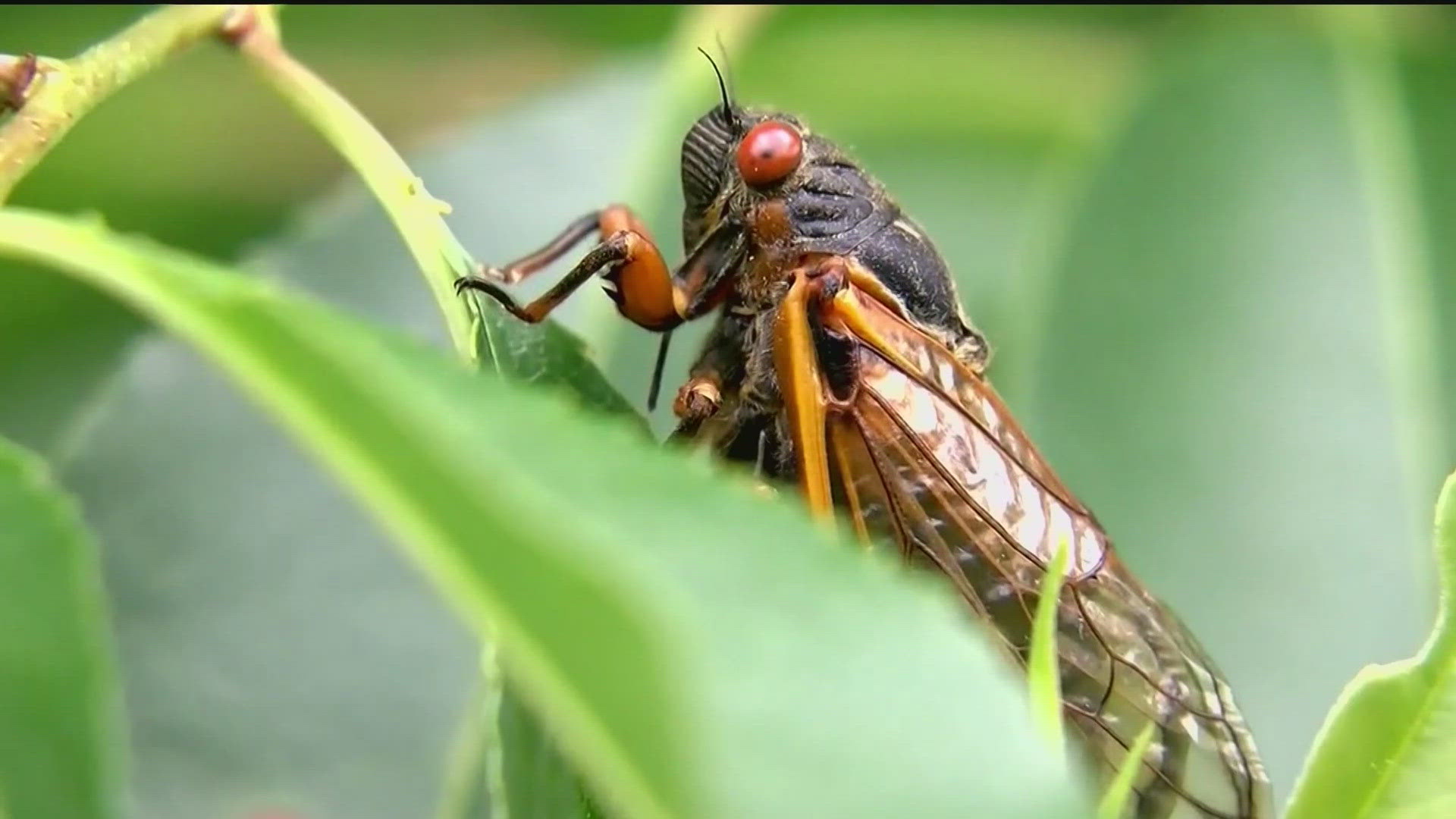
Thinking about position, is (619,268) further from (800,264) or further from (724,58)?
(724,58)

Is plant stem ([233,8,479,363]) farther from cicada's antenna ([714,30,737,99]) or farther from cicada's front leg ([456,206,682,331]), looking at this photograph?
cicada's antenna ([714,30,737,99])

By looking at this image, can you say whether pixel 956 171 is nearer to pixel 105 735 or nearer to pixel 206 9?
pixel 206 9

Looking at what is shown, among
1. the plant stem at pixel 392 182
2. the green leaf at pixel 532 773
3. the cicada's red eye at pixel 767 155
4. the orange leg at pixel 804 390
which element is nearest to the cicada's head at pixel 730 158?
the cicada's red eye at pixel 767 155

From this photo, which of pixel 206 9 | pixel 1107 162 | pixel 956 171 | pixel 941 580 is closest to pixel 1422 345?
pixel 1107 162

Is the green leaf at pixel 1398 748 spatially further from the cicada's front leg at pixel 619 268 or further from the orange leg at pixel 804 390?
the cicada's front leg at pixel 619 268

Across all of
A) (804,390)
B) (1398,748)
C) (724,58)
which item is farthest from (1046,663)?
(724,58)
